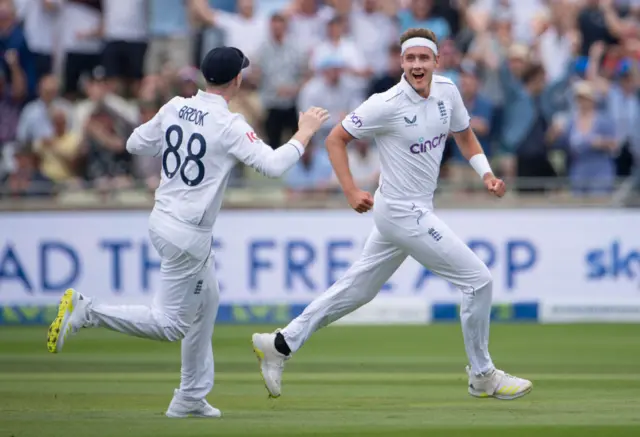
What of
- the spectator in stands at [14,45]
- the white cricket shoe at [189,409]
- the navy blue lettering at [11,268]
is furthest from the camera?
the spectator in stands at [14,45]

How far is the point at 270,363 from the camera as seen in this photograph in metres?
8.77

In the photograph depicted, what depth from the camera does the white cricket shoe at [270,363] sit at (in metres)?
8.72

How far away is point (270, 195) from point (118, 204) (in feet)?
6.00

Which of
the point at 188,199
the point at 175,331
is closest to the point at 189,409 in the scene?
the point at 175,331

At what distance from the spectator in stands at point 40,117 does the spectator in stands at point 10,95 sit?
20cm

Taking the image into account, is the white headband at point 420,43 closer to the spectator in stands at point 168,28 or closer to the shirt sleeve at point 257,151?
the shirt sleeve at point 257,151

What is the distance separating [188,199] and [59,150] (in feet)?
26.9

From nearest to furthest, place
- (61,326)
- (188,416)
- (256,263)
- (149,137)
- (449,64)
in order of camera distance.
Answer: (61,326), (149,137), (188,416), (256,263), (449,64)

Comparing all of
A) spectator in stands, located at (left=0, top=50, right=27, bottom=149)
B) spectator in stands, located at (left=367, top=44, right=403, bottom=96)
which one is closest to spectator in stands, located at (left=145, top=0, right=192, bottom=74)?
spectator in stands, located at (left=0, top=50, right=27, bottom=149)

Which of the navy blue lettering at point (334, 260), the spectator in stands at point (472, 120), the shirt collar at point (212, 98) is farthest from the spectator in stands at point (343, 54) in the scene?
the shirt collar at point (212, 98)

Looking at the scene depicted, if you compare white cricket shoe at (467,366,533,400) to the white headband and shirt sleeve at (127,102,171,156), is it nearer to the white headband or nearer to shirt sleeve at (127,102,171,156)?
the white headband

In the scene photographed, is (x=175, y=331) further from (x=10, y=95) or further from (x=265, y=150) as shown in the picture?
(x=10, y=95)

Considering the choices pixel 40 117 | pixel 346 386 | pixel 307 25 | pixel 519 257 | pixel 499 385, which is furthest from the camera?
pixel 307 25

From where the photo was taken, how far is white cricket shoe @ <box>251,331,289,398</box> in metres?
8.72
